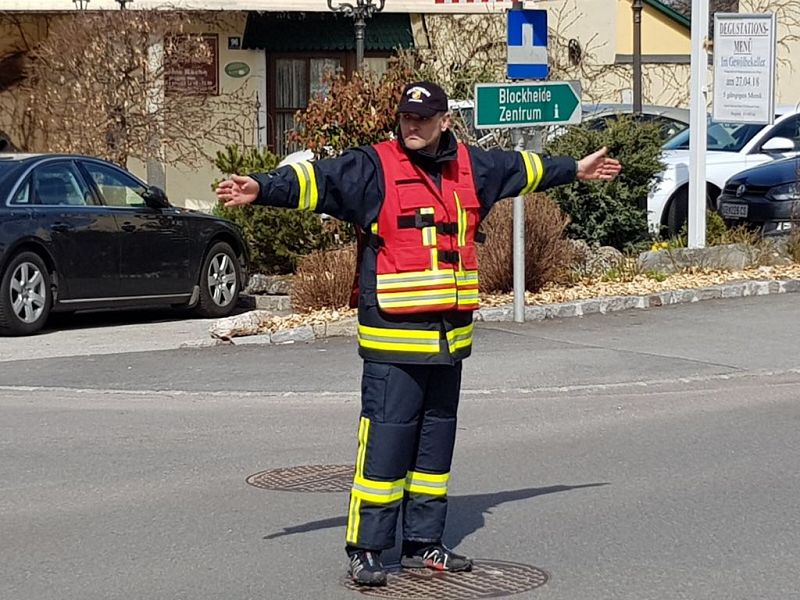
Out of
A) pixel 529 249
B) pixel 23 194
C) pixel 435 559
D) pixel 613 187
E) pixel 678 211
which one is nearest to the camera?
pixel 435 559

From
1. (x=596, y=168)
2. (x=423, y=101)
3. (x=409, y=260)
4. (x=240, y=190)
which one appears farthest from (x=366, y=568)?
(x=596, y=168)

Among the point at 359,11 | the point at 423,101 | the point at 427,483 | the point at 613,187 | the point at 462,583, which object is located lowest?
the point at 462,583

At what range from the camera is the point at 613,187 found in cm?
1580

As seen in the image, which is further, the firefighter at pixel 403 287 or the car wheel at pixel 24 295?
the car wheel at pixel 24 295

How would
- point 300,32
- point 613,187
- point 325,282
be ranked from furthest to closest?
1. point 300,32
2. point 613,187
3. point 325,282

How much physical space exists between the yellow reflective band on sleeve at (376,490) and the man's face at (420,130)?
4.20 ft

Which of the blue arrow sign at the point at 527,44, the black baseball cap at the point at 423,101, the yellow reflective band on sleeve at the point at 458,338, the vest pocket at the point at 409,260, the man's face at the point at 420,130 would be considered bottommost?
the yellow reflective band on sleeve at the point at 458,338

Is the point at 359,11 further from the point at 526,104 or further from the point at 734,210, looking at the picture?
the point at 526,104

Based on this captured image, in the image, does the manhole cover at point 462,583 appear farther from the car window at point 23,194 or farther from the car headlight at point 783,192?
the car headlight at point 783,192

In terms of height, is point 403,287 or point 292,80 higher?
point 292,80

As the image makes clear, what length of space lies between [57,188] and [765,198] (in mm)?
7693

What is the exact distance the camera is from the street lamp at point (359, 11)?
19.6 metres

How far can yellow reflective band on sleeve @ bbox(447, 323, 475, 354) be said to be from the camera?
5934 mm

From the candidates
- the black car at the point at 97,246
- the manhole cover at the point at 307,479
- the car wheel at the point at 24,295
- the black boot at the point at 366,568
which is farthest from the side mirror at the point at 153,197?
the black boot at the point at 366,568
